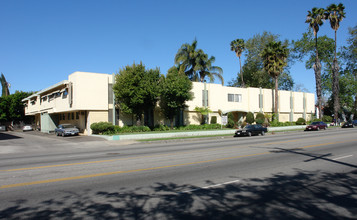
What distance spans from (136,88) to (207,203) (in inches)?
990

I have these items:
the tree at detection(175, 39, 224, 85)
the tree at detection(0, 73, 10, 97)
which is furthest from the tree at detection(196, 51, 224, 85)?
the tree at detection(0, 73, 10, 97)

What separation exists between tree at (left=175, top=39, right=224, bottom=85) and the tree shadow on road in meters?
37.5

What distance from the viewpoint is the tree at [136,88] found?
29516 millimetres

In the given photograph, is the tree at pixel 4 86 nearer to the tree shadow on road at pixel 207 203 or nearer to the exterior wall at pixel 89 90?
the exterior wall at pixel 89 90

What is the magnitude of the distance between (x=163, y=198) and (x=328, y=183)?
4.48 meters

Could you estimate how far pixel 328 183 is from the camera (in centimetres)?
691

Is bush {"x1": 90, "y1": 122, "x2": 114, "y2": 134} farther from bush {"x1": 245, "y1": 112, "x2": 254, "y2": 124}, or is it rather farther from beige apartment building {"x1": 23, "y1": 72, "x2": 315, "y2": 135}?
bush {"x1": 245, "y1": 112, "x2": 254, "y2": 124}

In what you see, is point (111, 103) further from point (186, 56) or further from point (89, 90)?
point (186, 56)

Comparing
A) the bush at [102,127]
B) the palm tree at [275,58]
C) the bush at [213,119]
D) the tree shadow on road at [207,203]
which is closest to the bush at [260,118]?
the palm tree at [275,58]

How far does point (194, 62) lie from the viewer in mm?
44281

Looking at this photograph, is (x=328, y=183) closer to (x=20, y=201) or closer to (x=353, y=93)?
(x=20, y=201)

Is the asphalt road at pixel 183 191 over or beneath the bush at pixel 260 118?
beneath

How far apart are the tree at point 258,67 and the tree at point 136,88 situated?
33847 millimetres

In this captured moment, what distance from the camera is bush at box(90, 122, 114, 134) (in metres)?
28.8
